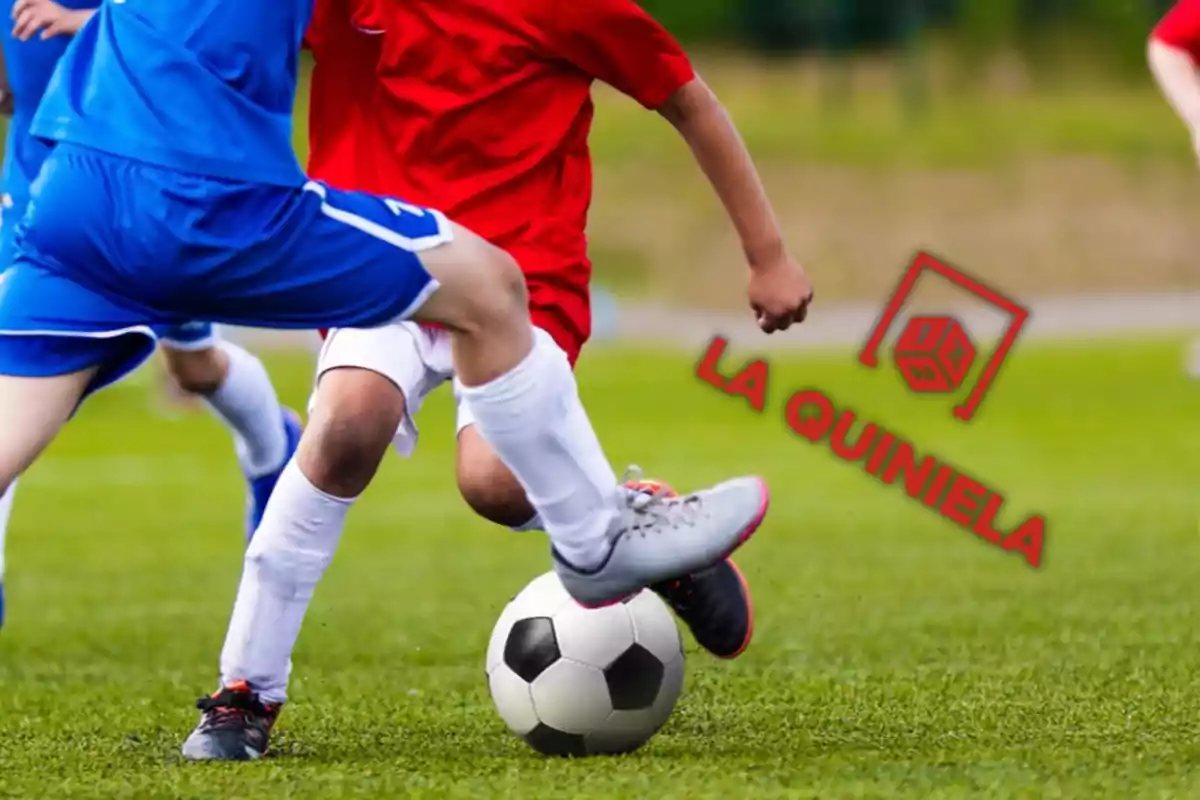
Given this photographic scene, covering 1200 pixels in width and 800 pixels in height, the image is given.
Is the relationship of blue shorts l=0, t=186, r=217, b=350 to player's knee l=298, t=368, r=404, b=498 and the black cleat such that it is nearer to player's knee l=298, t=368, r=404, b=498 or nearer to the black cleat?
player's knee l=298, t=368, r=404, b=498

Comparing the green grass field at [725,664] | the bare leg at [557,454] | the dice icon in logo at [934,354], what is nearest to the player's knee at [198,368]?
the green grass field at [725,664]

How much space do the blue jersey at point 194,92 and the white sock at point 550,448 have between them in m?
0.49

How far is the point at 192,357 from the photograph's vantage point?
5730mm

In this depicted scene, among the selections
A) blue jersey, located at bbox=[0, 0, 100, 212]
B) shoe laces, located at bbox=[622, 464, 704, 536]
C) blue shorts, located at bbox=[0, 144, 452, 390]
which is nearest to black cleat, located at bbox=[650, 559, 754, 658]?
shoe laces, located at bbox=[622, 464, 704, 536]

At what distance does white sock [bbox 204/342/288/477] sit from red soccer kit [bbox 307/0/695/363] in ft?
4.50

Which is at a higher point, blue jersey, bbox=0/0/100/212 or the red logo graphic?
the red logo graphic

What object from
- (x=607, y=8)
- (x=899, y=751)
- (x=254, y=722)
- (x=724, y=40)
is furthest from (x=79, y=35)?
(x=724, y=40)

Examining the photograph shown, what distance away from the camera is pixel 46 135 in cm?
372

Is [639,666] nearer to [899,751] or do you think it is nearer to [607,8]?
[899,751]

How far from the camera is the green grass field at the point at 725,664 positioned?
3859 mm

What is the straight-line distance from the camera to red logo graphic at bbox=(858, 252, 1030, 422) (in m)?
6.33

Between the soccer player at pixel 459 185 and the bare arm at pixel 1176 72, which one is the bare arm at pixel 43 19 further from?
the bare arm at pixel 1176 72

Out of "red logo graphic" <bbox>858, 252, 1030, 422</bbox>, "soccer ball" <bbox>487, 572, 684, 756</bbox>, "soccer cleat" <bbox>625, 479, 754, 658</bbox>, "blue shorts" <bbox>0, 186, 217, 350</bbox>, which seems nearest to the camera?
"soccer ball" <bbox>487, 572, 684, 756</bbox>

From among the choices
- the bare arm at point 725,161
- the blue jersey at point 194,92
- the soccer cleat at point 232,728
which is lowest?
the soccer cleat at point 232,728
